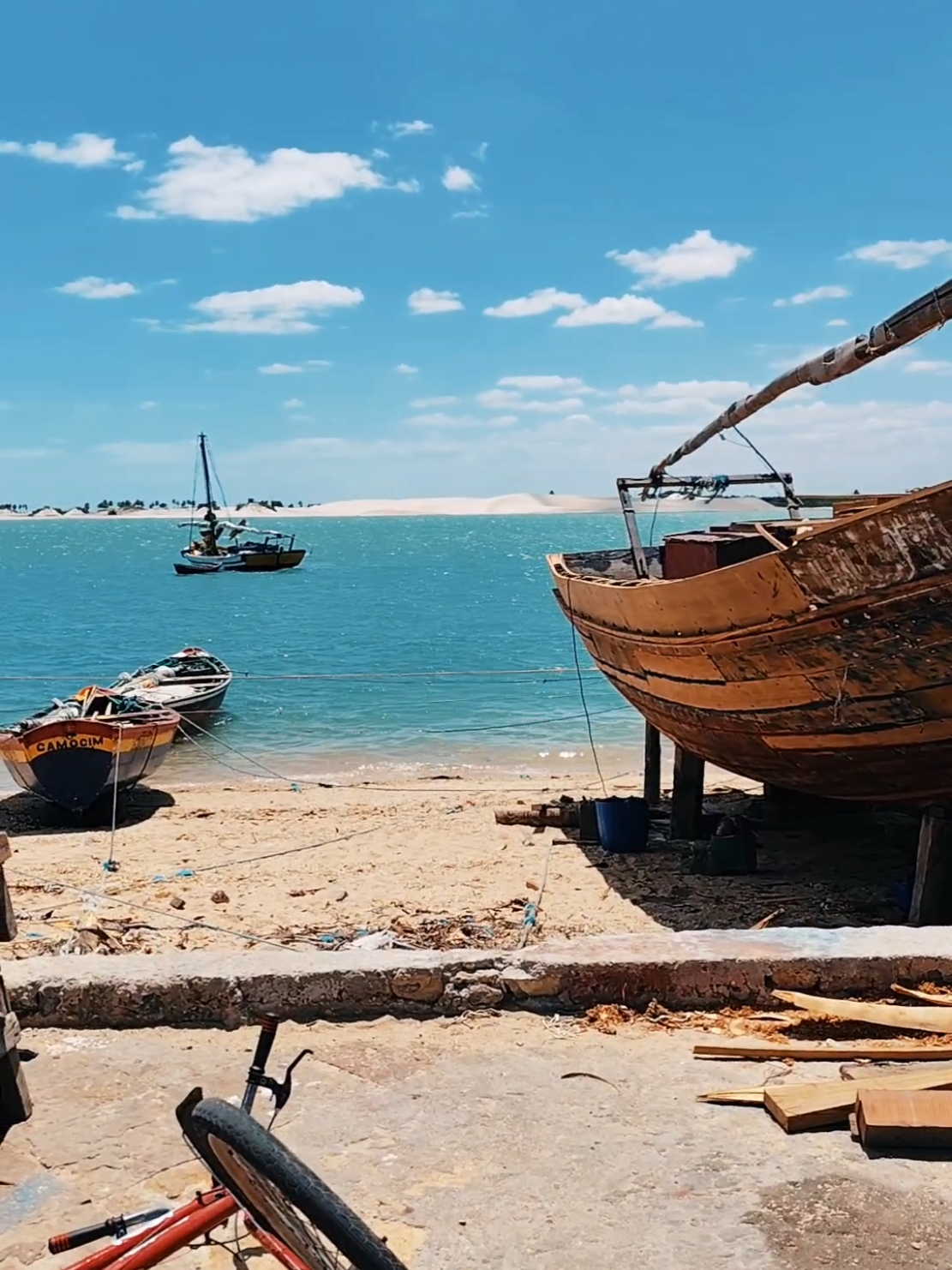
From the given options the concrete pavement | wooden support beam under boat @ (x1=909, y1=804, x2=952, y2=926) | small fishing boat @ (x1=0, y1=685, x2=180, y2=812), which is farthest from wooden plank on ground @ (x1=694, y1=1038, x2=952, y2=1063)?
small fishing boat @ (x1=0, y1=685, x2=180, y2=812)

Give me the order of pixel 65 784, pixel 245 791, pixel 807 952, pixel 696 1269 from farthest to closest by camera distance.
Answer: pixel 245 791 → pixel 65 784 → pixel 807 952 → pixel 696 1269

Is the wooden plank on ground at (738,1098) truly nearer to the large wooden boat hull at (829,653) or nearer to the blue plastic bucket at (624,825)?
the large wooden boat hull at (829,653)

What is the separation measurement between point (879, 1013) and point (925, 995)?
27 centimetres

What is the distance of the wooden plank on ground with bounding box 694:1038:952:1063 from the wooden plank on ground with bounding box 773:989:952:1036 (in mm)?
75

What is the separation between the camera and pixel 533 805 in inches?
464

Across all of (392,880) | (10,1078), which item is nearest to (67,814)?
(392,880)

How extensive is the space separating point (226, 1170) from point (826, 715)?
4957mm

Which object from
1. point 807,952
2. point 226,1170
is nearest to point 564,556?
point 807,952

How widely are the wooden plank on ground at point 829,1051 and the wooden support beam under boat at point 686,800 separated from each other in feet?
19.7

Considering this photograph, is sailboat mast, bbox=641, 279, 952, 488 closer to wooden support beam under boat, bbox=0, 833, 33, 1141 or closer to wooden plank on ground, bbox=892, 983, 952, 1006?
wooden plank on ground, bbox=892, 983, 952, 1006

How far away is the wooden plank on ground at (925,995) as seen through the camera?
14.0 ft

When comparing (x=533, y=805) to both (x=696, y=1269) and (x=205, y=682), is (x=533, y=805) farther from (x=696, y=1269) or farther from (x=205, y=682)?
(x=205, y=682)

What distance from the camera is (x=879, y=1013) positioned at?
4.16 metres

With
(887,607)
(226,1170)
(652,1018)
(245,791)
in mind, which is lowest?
(245,791)
